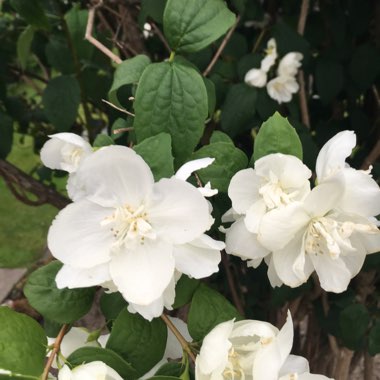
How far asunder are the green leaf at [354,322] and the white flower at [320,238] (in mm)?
772

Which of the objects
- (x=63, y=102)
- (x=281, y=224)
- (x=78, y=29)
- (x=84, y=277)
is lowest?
(x=63, y=102)

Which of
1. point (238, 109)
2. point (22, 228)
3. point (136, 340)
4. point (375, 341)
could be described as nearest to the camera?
point (136, 340)

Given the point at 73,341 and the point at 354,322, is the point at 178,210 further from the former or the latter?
the point at 354,322

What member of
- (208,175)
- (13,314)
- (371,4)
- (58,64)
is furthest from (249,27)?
(13,314)

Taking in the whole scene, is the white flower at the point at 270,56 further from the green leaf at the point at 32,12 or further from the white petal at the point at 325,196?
the white petal at the point at 325,196

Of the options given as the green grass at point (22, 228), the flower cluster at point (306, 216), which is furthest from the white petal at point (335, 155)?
the green grass at point (22, 228)

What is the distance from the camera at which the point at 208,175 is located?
0.76 metres

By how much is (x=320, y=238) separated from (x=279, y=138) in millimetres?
129

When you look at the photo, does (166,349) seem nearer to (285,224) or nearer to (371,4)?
(285,224)

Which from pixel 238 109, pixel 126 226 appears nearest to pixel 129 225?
pixel 126 226

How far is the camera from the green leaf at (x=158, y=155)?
68 centimetres

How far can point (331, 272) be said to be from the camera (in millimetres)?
719

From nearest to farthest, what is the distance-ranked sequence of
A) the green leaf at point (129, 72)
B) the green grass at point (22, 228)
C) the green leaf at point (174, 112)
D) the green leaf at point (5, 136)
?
the green leaf at point (174, 112), the green leaf at point (129, 72), the green leaf at point (5, 136), the green grass at point (22, 228)

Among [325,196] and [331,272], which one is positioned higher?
[325,196]
